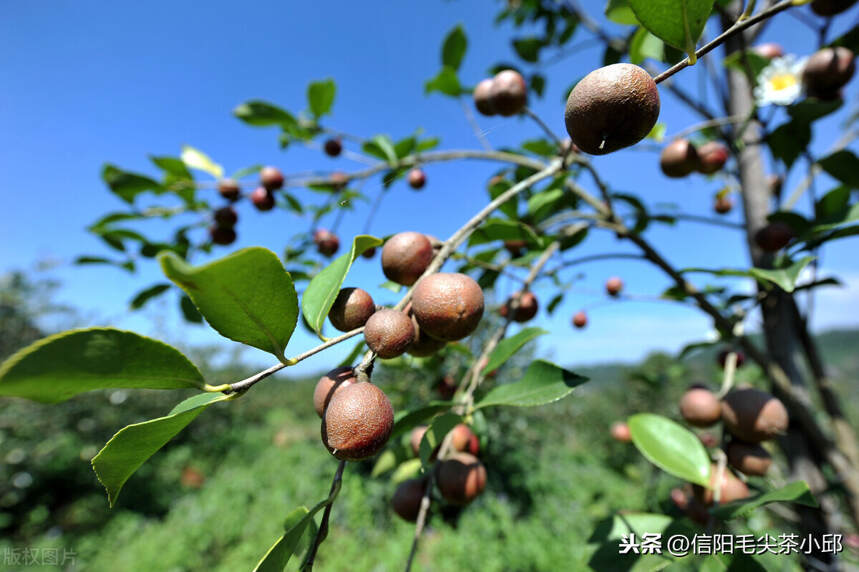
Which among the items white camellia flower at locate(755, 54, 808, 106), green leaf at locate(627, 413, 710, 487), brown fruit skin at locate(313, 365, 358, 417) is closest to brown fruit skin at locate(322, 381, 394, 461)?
brown fruit skin at locate(313, 365, 358, 417)

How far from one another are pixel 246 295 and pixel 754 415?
0.91 metres

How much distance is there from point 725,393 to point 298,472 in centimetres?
655

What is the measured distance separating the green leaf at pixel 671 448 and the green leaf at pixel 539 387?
325 millimetres

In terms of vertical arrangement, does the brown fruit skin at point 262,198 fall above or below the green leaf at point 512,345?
below

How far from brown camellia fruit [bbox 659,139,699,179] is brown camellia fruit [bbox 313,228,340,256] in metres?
0.97

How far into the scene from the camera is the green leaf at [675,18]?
0.36 m

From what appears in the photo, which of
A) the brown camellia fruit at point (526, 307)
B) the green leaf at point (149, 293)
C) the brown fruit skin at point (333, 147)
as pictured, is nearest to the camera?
the brown camellia fruit at point (526, 307)

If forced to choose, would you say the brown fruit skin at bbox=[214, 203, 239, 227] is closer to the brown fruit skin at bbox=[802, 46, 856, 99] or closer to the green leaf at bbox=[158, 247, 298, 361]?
the green leaf at bbox=[158, 247, 298, 361]

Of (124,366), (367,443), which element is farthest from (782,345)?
(124,366)

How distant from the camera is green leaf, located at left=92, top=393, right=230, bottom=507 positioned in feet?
1.19

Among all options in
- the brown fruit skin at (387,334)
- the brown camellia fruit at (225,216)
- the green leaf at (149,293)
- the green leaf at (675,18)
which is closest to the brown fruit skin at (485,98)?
the green leaf at (675,18)

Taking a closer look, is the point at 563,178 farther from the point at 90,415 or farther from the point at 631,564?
the point at 90,415

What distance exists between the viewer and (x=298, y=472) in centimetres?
618

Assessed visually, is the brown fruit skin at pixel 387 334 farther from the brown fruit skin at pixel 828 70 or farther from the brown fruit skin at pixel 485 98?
the brown fruit skin at pixel 828 70
